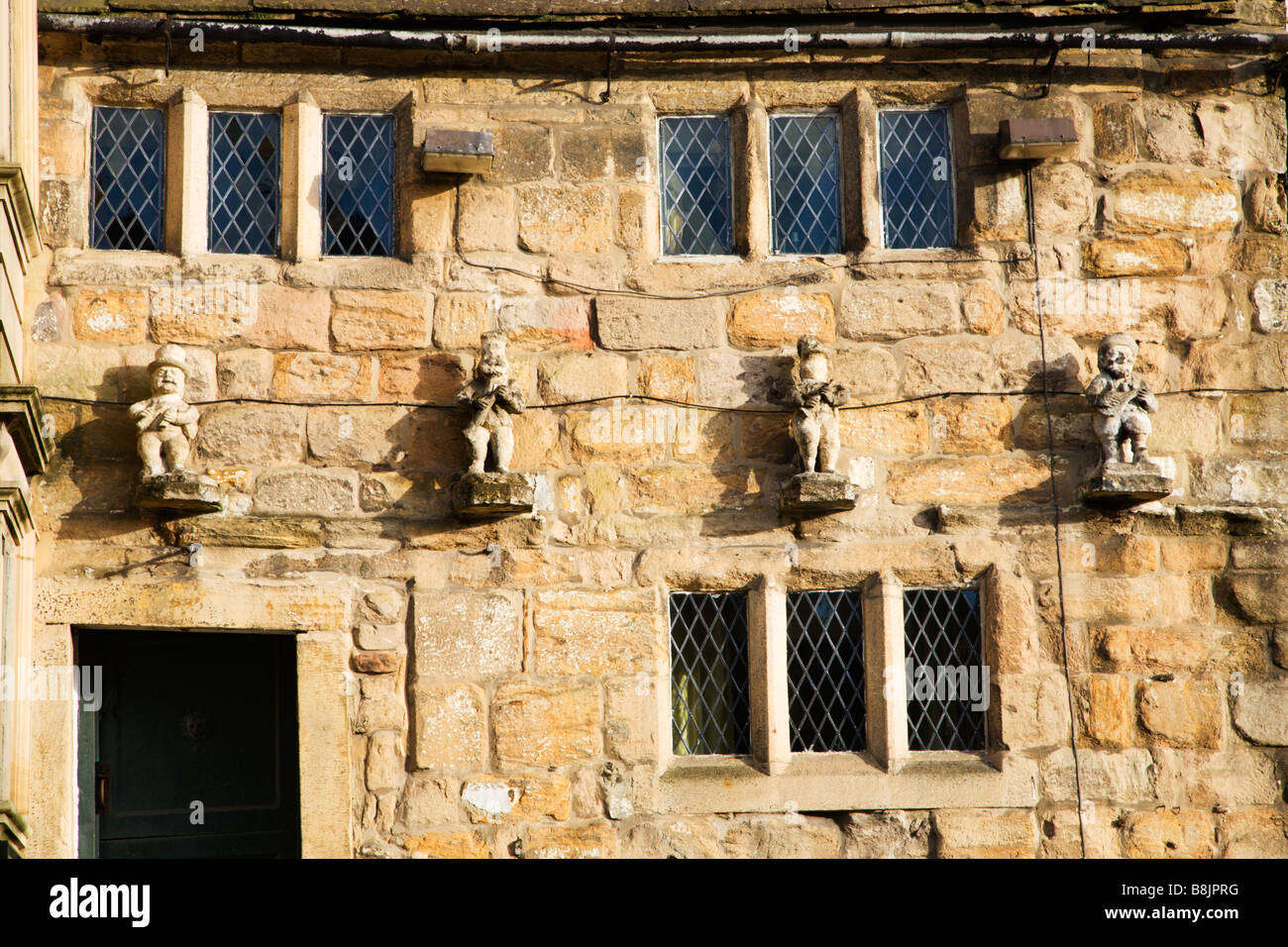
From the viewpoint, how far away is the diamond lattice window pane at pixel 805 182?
7141mm

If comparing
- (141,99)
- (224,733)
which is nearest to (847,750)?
(224,733)

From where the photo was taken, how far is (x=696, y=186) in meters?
7.16

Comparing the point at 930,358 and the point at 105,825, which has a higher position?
the point at 930,358

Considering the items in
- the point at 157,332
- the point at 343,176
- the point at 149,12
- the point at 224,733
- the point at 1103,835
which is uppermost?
the point at 149,12

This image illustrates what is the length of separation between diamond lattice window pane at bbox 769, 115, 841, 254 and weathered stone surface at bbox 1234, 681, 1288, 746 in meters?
2.56

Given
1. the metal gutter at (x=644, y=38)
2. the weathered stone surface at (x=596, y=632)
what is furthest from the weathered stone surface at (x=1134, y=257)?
the weathered stone surface at (x=596, y=632)

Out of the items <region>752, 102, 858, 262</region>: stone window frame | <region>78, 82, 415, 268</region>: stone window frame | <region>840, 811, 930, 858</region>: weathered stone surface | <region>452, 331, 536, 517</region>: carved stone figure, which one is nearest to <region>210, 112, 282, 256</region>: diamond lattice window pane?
<region>78, 82, 415, 268</region>: stone window frame

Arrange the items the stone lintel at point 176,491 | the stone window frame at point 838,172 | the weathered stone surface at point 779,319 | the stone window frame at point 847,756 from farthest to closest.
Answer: the stone window frame at point 838,172
the weathered stone surface at point 779,319
the stone window frame at point 847,756
the stone lintel at point 176,491

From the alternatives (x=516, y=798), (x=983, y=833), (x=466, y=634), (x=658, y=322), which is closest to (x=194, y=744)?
(x=466, y=634)

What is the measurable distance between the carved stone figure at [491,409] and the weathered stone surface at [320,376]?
0.44 meters

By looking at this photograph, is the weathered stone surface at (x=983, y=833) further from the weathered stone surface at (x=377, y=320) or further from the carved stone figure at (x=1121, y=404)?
the weathered stone surface at (x=377, y=320)

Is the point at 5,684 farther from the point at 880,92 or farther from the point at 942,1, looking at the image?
the point at 942,1

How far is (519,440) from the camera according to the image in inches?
269
